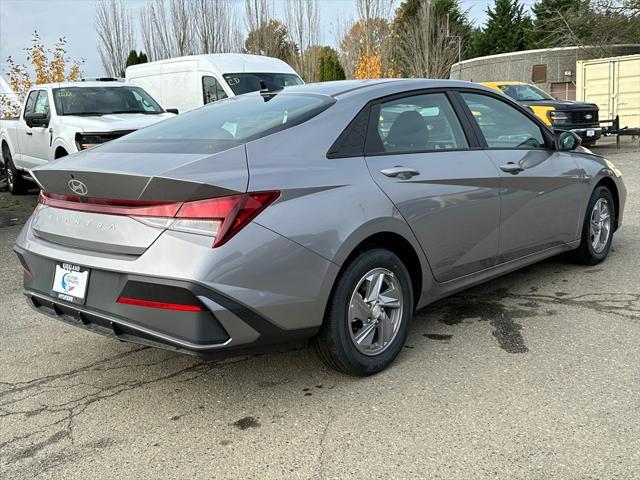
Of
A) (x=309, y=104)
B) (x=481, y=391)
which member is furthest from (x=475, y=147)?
(x=481, y=391)

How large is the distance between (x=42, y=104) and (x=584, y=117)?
1210 centimetres

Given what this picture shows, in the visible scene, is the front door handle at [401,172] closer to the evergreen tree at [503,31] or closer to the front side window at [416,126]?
the front side window at [416,126]

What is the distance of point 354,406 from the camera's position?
315cm

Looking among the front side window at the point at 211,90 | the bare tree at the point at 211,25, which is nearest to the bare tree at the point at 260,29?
the bare tree at the point at 211,25

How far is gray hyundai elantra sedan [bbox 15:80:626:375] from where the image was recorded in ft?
9.21

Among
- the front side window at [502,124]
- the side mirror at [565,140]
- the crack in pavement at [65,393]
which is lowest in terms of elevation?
the crack in pavement at [65,393]

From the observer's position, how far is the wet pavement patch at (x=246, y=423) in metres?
3.00

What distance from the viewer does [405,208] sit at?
3506 millimetres

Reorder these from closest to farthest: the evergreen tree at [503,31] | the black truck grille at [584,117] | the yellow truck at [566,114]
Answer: the yellow truck at [566,114] < the black truck grille at [584,117] < the evergreen tree at [503,31]

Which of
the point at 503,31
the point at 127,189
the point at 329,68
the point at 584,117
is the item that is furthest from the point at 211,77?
the point at 503,31

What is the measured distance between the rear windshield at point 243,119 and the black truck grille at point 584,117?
43.4ft

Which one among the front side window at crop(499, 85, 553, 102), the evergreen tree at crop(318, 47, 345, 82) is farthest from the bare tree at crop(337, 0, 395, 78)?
the front side window at crop(499, 85, 553, 102)

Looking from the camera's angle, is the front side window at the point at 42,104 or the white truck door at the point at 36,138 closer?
the white truck door at the point at 36,138

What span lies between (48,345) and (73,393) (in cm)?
87
